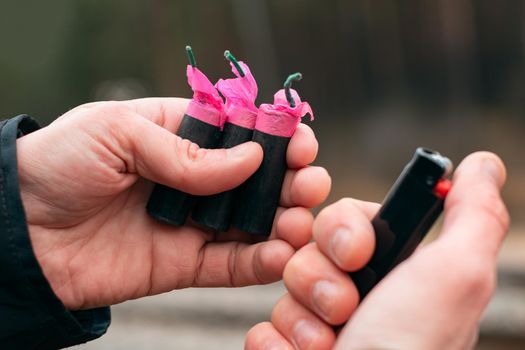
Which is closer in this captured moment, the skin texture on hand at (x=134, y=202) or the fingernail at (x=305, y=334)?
the fingernail at (x=305, y=334)

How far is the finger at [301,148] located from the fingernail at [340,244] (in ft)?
0.93

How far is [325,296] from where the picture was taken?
1024 mm

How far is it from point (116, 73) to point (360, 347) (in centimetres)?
364

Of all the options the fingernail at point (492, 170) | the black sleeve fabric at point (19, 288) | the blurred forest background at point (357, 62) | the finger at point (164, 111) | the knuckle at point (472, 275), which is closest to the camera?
the knuckle at point (472, 275)

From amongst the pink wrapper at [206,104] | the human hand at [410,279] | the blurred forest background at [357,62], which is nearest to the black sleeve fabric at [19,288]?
the pink wrapper at [206,104]

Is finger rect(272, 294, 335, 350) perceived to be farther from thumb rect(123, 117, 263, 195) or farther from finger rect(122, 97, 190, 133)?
finger rect(122, 97, 190, 133)

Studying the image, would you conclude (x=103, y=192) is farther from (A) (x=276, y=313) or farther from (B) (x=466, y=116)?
(B) (x=466, y=116)

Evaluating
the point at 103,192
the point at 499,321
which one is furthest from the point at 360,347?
the point at 499,321

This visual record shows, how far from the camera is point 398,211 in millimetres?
995

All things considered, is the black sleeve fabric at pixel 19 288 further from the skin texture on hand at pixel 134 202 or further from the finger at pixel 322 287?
the finger at pixel 322 287

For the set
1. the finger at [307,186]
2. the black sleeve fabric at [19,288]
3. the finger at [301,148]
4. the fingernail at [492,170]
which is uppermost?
the fingernail at [492,170]

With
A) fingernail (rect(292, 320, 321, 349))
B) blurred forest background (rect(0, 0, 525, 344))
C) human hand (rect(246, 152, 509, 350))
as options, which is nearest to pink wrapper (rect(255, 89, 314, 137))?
human hand (rect(246, 152, 509, 350))

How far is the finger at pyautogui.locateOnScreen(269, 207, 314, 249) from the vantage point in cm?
128

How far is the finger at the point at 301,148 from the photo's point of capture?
127cm
